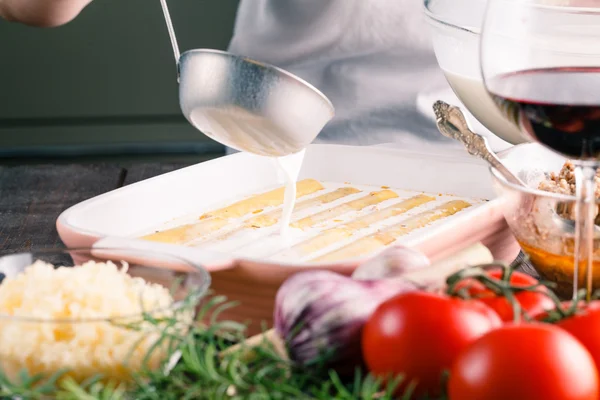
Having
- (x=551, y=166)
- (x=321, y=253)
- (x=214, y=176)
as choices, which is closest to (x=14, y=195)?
(x=214, y=176)

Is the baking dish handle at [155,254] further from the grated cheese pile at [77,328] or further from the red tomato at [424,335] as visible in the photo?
the red tomato at [424,335]

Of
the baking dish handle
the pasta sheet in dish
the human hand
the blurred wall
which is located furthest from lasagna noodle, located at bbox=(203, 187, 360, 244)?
the blurred wall

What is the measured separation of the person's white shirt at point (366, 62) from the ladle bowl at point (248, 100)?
53cm

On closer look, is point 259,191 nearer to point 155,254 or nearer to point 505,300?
point 155,254

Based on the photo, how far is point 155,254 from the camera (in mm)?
587

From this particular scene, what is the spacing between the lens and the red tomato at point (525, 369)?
0.41 meters

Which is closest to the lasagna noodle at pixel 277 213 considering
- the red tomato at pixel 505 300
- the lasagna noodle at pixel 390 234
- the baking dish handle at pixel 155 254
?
the lasagna noodle at pixel 390 234

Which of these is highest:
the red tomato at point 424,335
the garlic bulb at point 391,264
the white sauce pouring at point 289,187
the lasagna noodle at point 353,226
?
the red tomato at point 424,335

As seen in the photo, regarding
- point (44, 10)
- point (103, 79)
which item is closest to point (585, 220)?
point (44, 10)

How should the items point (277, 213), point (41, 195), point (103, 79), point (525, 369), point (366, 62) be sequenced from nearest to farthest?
point (525, 369)
point (277, 213)
point (41, 195)
point (366, 62)
point (103, 79)

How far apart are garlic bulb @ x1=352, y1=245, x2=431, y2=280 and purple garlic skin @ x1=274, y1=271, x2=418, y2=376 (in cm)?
5

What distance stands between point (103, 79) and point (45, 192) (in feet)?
2.96

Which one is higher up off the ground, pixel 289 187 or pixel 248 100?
pixel 248 100

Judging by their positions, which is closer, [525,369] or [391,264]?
[525,369]
